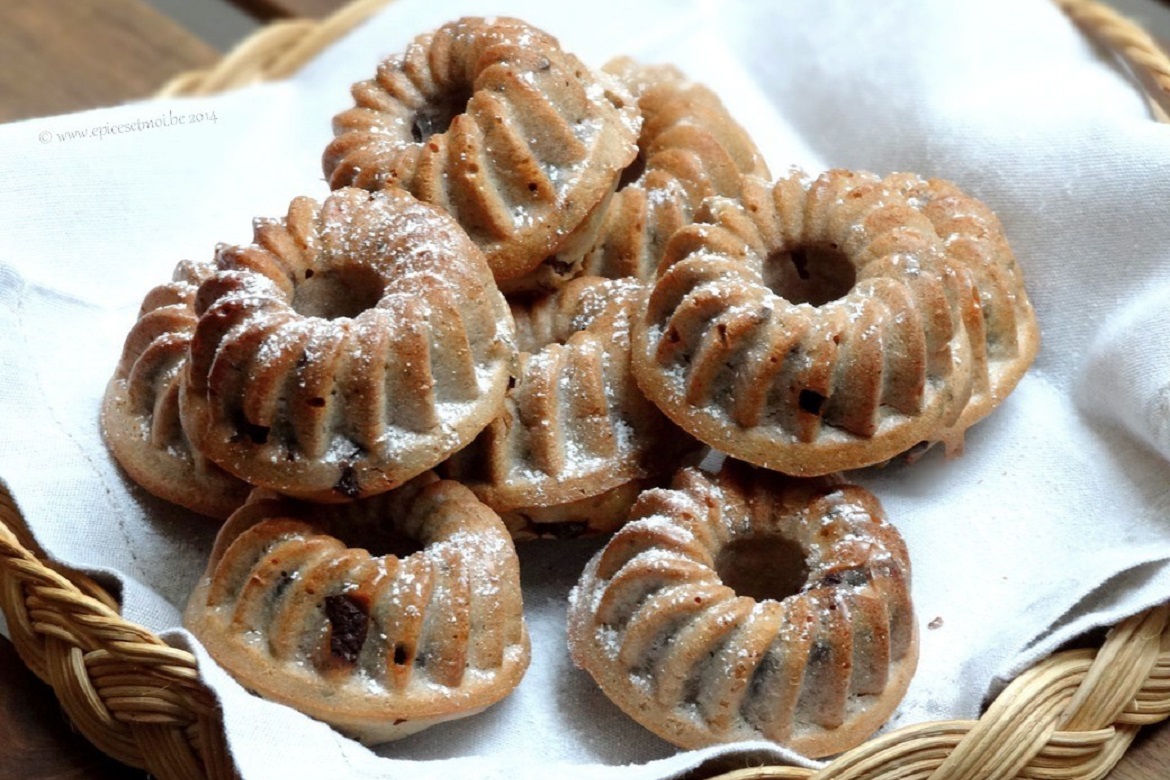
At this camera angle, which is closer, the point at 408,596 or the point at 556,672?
the point at 408,596

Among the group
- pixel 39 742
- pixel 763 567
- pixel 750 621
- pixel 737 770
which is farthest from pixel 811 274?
pixel 39 742

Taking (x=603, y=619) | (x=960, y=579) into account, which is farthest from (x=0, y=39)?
(x=960, y=579)

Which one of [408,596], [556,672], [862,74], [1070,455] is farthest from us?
[862,74]

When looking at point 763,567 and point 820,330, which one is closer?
point 820,330

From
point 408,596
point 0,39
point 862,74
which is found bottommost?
point 0,39

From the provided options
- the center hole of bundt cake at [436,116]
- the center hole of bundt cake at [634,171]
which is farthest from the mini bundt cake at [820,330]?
the center hole of bundt cake at [436,116]

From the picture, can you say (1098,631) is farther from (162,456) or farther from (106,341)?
(106,341)

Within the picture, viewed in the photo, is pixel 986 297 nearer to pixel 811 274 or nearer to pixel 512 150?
pixel 811 274

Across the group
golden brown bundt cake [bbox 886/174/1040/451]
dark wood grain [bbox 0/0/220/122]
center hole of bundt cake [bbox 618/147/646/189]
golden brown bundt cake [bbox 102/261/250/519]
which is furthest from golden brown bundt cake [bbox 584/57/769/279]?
dark wood grain [bbox 0/0/220/122]
